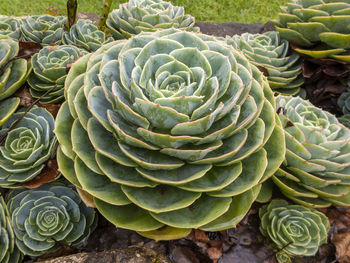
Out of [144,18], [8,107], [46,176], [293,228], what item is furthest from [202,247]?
[144,18]

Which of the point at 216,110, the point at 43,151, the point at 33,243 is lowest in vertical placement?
the point at 33,243

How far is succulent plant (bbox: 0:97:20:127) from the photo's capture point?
4.39 ft

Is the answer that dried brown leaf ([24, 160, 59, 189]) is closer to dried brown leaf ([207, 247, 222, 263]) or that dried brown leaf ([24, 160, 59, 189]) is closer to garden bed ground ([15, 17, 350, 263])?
garden bed ground ([15, 17, 350, 263])

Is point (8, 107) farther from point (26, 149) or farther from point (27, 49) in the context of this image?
point (27, 49)

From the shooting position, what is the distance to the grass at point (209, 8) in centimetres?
407

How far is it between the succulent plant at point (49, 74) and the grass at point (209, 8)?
2.84 meters

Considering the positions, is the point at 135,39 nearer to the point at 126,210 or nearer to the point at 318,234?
the point at 126,210

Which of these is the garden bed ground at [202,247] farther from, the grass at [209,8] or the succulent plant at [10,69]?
the grass at [209,8]

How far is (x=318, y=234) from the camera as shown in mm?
1250

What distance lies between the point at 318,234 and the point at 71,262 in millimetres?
988

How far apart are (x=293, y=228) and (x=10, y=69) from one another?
1453 millimetres

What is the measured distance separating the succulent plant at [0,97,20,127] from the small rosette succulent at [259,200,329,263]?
119 centimetres

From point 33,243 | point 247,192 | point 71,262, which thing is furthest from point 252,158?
point 33,243

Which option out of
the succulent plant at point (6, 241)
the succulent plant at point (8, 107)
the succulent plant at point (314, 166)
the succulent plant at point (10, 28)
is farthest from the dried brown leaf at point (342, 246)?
the succulent plant at point (10, 28)
